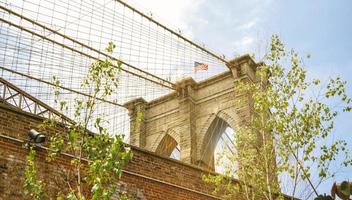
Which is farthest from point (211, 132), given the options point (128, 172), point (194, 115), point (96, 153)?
point (96, 153)

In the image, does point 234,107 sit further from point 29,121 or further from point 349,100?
point 29,121

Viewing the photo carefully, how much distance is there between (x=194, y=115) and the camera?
22.4 meters

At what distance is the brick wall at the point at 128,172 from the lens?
23.9 feet

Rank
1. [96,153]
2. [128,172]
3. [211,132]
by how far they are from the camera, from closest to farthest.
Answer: [96,153] → [128,172] → [211,132]

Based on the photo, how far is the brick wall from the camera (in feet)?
23.9

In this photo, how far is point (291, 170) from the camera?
28.4ft

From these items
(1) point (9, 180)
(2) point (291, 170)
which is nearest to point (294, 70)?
(2) point (291, 170)

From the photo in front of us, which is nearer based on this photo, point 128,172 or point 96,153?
point 96,153

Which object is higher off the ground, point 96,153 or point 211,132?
point 211,132

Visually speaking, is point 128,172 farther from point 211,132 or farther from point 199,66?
point 199,66

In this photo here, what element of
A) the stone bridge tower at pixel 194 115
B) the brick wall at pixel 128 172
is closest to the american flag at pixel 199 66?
the stone bridge tower at pixel 194 115

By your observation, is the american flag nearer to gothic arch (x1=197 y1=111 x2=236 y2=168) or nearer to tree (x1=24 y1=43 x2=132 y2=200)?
gothic arch (x1=197 y1=111 x2=236 y2=168)

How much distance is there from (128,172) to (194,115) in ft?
44.9

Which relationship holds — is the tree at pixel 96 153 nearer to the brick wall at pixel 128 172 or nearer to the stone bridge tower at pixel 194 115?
the brick wall at pixel 128 172
